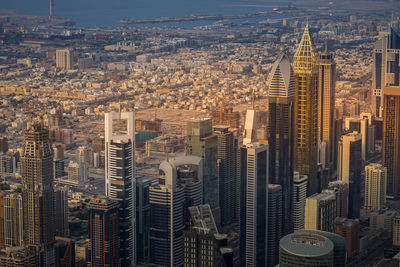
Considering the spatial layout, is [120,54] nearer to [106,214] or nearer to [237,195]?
[237,195]

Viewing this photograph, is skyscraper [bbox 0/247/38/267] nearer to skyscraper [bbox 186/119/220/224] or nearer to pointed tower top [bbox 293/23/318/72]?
skyscraper [bbox 186/119/220/224]

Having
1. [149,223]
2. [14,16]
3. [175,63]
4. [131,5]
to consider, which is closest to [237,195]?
[149,223]

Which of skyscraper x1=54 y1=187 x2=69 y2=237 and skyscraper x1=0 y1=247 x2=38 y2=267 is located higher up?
skyscraper x1=54 y1=187 x2=69 y2=237

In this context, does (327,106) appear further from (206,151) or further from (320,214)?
(320,214)

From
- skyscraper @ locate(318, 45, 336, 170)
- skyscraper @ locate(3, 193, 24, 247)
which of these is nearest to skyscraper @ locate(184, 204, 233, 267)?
skyscraper @ locate(3, 193, 24, 247)

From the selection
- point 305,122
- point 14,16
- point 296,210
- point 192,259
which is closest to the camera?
point 192,259

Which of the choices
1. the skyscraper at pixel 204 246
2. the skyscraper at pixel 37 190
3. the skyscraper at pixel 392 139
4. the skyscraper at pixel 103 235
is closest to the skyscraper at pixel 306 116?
the skyscraper at pixel 392 139
